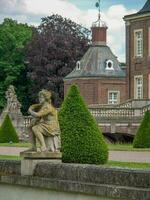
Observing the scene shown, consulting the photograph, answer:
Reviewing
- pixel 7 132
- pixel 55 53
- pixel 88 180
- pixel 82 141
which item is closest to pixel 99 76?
pixel 55 53

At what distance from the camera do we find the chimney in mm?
62125

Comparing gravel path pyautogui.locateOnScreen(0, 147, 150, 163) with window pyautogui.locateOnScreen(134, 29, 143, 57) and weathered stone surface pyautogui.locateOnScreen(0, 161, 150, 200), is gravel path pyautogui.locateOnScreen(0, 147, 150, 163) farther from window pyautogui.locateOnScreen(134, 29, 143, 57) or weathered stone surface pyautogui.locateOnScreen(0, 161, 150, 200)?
window pyautogui.locateOnScreen(134, 29, 143, 57)

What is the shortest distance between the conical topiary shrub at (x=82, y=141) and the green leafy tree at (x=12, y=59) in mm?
52929

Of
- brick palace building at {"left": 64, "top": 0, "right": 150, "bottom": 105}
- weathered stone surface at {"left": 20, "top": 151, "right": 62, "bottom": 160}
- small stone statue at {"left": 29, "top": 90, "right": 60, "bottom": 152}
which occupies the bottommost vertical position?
weathered stone surface at {"left": 20, "top": 151, "right": 62, "bottom": 160}

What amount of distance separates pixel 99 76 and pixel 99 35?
425cm

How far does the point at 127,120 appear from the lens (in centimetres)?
4297

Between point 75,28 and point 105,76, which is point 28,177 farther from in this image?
point 75,28

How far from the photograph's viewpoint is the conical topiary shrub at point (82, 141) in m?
17.1

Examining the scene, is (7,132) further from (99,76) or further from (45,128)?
(99,76)

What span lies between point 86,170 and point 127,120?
→ 30825 millimetres

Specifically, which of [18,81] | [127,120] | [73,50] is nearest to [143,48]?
[127,120]

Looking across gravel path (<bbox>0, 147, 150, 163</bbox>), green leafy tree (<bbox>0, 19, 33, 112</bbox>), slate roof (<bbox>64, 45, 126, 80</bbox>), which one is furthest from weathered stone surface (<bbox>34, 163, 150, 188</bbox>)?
green leafy tree (<bbox>0, 19, 33, 112</bbox>)

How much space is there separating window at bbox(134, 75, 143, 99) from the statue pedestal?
3668 cm

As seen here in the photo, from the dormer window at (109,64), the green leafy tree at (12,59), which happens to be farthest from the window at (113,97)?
the green leafy tree at (12,59)
